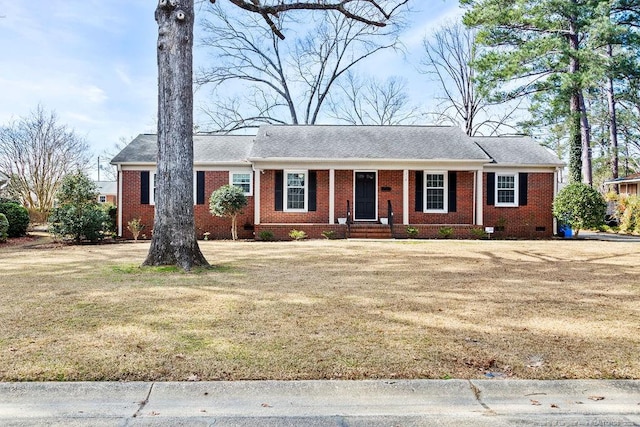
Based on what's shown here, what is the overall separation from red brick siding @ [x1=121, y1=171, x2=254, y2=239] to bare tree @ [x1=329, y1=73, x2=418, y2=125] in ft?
59.0

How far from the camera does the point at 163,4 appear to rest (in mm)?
7500

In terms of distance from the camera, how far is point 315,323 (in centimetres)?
427

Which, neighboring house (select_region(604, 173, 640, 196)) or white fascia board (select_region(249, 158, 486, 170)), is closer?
white fascia board (select_region(249, 158, 486, 170))

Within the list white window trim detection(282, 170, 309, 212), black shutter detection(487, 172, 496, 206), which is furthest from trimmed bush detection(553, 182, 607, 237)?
white window trim detection(282, 170, 309, 212)

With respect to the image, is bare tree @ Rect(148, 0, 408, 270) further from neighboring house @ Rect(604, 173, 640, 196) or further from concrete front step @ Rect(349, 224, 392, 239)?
neighboring house @ Rect(604, 173, 640, 196)

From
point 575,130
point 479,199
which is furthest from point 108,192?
point 575,130

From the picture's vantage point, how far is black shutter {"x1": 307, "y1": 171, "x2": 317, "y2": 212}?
1731 centimetres

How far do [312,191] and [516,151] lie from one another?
9122mm

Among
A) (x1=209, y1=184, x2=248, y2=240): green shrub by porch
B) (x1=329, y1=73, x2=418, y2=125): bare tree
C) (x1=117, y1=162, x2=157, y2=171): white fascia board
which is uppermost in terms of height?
(x1=329, y1=73, x2=418, y2=125): bare tree

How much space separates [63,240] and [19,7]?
764 centimetres

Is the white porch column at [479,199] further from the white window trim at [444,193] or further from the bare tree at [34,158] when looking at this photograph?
the bare tree at [34,158]

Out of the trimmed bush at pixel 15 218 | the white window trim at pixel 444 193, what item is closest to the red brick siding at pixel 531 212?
the white window trim at pixel 444 193

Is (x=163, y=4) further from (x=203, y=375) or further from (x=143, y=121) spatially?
(x=143, y=121)

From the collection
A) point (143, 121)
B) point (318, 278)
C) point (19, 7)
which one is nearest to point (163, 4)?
point (318, 278)
